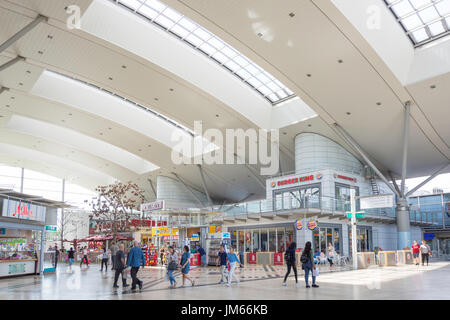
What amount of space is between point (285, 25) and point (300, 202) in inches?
427

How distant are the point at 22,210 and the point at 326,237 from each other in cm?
1768

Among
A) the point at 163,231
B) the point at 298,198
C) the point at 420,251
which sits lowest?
the point at 420,251

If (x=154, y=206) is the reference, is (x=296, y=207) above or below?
below

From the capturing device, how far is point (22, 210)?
17438 millimetres

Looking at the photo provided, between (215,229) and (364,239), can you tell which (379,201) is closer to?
(364,239)

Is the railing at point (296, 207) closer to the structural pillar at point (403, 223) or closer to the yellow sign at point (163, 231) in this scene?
the structural pillar at point (403, 223)

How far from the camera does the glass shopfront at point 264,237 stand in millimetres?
25859

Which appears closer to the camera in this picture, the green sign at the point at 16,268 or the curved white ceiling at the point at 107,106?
the green sign at the point at 16,268

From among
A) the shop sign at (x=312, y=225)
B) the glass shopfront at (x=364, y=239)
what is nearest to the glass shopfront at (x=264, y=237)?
the shop sign at (x=312, y=225)

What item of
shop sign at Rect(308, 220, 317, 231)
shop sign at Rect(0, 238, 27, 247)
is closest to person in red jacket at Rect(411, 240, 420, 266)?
shop sign at Rect(308, 220, 317, 231)

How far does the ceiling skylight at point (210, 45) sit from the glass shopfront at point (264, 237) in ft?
29.7

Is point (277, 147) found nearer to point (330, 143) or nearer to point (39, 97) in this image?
point (330, 143)

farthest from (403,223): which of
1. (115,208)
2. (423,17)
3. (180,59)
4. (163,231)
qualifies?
(115,208)

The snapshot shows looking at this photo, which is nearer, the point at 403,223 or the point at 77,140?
the point at 403,223
